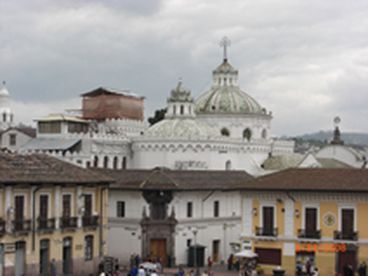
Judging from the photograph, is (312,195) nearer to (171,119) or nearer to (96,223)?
(96,223)

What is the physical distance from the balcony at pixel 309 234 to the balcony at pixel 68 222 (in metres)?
12.9

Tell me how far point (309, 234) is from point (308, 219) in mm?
891

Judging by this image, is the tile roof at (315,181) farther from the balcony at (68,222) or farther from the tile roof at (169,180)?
the balcony at (68,222)

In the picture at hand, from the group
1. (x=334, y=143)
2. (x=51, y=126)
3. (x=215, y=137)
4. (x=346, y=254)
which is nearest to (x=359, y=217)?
(x=346, y=254)

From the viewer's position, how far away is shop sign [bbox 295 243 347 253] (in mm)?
48059

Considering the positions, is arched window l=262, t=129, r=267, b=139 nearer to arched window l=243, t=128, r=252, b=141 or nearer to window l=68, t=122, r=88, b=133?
arched window l=243, t=128, r=252, b=141

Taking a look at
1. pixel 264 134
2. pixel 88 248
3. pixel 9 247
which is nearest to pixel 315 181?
pixel 88 248

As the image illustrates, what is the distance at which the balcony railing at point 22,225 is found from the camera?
45.5 metres

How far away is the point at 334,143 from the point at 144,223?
52.1 metres

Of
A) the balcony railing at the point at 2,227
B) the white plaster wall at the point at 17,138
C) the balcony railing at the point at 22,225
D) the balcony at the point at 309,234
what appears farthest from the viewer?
the white plaster wall at the point at 17,138

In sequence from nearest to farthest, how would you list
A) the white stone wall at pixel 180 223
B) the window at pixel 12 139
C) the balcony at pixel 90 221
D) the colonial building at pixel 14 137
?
the balcony at pixel 90 221
the white stone wall at pixel 180 223
the colonial building at pixel 14 137
the window at pixel 12 139

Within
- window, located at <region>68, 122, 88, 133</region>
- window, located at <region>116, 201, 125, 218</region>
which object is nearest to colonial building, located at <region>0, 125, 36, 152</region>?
window, located at <region>68, 122, 88, 133</region>

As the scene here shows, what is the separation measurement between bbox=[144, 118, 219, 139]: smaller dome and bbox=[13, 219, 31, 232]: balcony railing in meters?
37.6

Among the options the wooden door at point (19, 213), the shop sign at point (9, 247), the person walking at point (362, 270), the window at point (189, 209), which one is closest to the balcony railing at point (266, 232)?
the person walking at point (362, 270)
